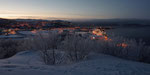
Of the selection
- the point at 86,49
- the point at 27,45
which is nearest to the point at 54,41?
the point at 86,49

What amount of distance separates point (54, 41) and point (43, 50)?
4.97 feet

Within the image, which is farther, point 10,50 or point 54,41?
point 10,50

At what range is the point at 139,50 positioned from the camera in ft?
55.7

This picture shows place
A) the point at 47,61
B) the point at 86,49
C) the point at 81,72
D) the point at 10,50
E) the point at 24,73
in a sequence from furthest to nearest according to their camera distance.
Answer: the point at 10,50, the point at 86,49, the point at 47,61, the point at 81,72, the point at 24,73

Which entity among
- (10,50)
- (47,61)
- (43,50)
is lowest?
(10,50)

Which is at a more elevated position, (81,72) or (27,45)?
(81,72)

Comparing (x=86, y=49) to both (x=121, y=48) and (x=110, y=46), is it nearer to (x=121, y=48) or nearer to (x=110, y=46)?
(x=110, y=46)

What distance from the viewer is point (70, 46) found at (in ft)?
42.1

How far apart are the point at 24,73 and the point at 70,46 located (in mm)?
6709

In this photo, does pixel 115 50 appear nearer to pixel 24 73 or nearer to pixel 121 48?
pixel 121 48

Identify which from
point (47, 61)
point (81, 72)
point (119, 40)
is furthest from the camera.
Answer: point (119, 40)

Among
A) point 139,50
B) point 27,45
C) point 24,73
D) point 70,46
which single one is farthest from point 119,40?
point 27,45

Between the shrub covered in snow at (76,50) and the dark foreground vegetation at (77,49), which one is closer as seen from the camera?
the dark foreground vegetation at (77,49)

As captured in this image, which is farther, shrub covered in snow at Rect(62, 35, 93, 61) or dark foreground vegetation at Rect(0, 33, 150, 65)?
shrub covered in snow at Rect(62, 35, 93, 61)
